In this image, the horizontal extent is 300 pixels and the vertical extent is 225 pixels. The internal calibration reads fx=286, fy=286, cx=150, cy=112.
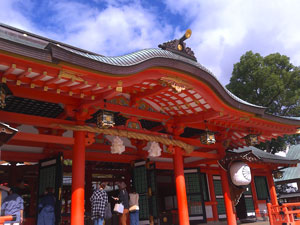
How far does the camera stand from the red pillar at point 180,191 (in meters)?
9.23

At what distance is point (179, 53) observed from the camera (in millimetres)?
8648

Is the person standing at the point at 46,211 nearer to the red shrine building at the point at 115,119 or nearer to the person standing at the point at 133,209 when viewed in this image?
the red shrine building at the point at 115,119

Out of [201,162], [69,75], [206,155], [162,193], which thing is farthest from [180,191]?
[162,193]

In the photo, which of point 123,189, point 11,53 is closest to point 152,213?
point 123,189

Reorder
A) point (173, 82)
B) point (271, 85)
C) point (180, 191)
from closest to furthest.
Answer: point (173, 82)
point (180, 191)
point (271, 85)

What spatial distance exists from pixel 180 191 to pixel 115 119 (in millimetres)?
3285

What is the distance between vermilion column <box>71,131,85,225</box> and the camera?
6805mm

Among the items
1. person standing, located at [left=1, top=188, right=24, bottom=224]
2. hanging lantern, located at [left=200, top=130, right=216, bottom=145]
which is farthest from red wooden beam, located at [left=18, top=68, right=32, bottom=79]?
hanging lantern, located at [left=200, top=130, right=216, bottom=145]

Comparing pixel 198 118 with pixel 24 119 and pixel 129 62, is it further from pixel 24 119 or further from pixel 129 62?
pixel 24 119

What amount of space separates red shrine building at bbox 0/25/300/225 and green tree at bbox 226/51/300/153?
17988 millimetres

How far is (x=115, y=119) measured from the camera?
32.7 feet

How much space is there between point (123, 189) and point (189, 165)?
542 cm

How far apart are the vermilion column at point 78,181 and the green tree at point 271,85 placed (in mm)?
24975

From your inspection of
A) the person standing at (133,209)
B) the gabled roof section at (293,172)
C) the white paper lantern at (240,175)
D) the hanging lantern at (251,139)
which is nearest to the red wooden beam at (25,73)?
the person standing at (133,209)
